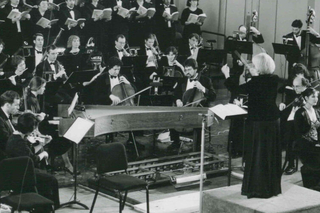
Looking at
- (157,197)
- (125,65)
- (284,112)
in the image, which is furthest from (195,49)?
(157,197)

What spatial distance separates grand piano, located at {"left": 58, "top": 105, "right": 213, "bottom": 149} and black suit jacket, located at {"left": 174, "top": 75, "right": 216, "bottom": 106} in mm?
787

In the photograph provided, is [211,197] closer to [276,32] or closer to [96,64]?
[96,64]

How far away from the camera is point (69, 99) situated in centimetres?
760

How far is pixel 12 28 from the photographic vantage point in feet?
28.9

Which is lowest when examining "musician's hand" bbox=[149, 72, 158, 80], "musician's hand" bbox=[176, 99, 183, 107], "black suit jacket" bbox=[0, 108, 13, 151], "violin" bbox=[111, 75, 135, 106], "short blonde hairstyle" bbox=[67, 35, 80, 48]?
"black suit jacket" bbox=[0, 108, 13, 151]

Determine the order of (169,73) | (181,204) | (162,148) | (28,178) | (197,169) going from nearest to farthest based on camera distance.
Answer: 1. (28,178)
2. (181,204)
3. (197,169)
4. (162,148)
5. (169,73)

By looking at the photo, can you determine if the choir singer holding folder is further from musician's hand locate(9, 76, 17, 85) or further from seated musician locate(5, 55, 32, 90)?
seated musician locate(5, 55, 32, 90)

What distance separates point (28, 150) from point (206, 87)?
329 cm

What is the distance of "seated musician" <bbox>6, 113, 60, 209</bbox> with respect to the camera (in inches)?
202

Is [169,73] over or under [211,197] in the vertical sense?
over

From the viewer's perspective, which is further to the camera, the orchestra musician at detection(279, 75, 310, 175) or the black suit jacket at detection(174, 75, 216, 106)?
the black suit jacket at detection(174, 75, 216, 106)

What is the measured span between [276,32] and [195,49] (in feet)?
8.64

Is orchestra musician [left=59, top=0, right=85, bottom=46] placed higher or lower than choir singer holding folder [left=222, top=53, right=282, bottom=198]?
higher

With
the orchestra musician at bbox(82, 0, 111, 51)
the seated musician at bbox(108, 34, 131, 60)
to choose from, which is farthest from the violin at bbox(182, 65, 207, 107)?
the orchestra musician at bbox(82, 0, 111, 51)
